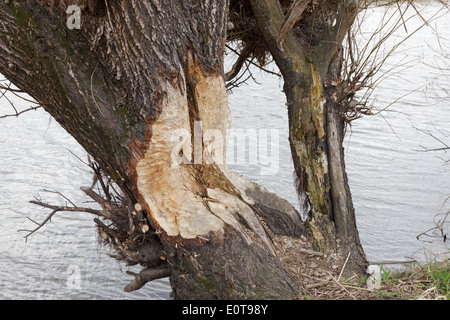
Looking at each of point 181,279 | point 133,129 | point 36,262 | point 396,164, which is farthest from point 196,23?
point 396,164

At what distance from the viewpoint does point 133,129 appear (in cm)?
271

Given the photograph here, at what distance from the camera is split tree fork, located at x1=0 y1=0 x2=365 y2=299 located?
2604mm

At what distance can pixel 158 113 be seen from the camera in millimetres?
2682

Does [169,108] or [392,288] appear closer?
[169,108]

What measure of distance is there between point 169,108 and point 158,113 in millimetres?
62

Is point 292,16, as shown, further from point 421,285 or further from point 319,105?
point 421,285

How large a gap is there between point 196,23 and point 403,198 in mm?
4606

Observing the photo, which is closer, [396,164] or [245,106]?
[396,164]

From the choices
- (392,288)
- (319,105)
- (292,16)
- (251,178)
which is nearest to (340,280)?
(392,288)

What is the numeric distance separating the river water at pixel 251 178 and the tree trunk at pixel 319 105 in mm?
608

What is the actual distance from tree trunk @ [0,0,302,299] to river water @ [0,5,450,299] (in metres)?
1.14

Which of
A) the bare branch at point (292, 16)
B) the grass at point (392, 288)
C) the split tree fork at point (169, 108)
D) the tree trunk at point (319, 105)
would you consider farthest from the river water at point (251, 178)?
the grass at point (392, 288)

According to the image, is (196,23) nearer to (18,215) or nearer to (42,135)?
(18,215)

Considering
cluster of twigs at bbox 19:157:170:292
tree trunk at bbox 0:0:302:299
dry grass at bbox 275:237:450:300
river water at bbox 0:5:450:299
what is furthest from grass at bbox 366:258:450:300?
cluster of twigs at bbox 19:157:170:292
